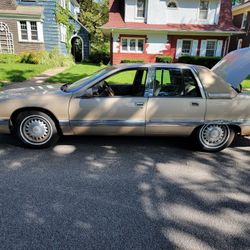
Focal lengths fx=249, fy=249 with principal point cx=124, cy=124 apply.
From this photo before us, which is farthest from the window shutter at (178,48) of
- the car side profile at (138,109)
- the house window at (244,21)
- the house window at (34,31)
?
the car side profile at (138,109)

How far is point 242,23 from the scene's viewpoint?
2753 cm

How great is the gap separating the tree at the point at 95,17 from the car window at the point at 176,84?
28.7m

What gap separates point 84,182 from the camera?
3.47 meters

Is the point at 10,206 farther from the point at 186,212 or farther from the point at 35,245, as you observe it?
the point at 186,212

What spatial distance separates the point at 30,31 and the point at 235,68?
19.2 metres

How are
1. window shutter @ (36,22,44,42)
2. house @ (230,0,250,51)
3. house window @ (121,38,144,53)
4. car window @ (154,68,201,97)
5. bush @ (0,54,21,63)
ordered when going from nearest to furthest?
1. car window @ (154,68,201,97)
2. bush @ (0,54,21,63)
3. window shutter @ (36,22,44,42)
4. house window @ (121,38,144,53)
5. house @ (230,0,250,51)

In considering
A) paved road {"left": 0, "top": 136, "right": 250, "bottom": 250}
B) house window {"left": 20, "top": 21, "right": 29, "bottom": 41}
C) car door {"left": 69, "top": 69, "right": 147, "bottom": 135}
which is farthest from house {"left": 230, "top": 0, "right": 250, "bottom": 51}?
paved road {"left": 0, "top": 136, "right": 250, "bottom": 250}

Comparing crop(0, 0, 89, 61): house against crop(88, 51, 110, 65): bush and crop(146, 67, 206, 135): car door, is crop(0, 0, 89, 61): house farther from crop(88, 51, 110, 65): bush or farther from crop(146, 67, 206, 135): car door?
crop(146, 67, 206, 135): car door

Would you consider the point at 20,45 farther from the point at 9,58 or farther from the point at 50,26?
the point at 50,26

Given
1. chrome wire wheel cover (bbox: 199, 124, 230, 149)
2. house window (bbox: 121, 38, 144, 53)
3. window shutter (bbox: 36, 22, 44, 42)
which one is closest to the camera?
chrome wire wheel cover (bbox: 199, 124, 230, 149)

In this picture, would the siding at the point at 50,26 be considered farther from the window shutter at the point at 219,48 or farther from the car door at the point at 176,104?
the car door at the point at 176,104

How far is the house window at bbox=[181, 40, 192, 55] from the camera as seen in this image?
883 inches

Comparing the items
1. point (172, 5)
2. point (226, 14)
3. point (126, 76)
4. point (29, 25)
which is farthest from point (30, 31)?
point (226, 14)

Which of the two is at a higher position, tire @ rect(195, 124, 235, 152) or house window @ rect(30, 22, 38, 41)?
house window @ rect(30, 22, 38, 41)
